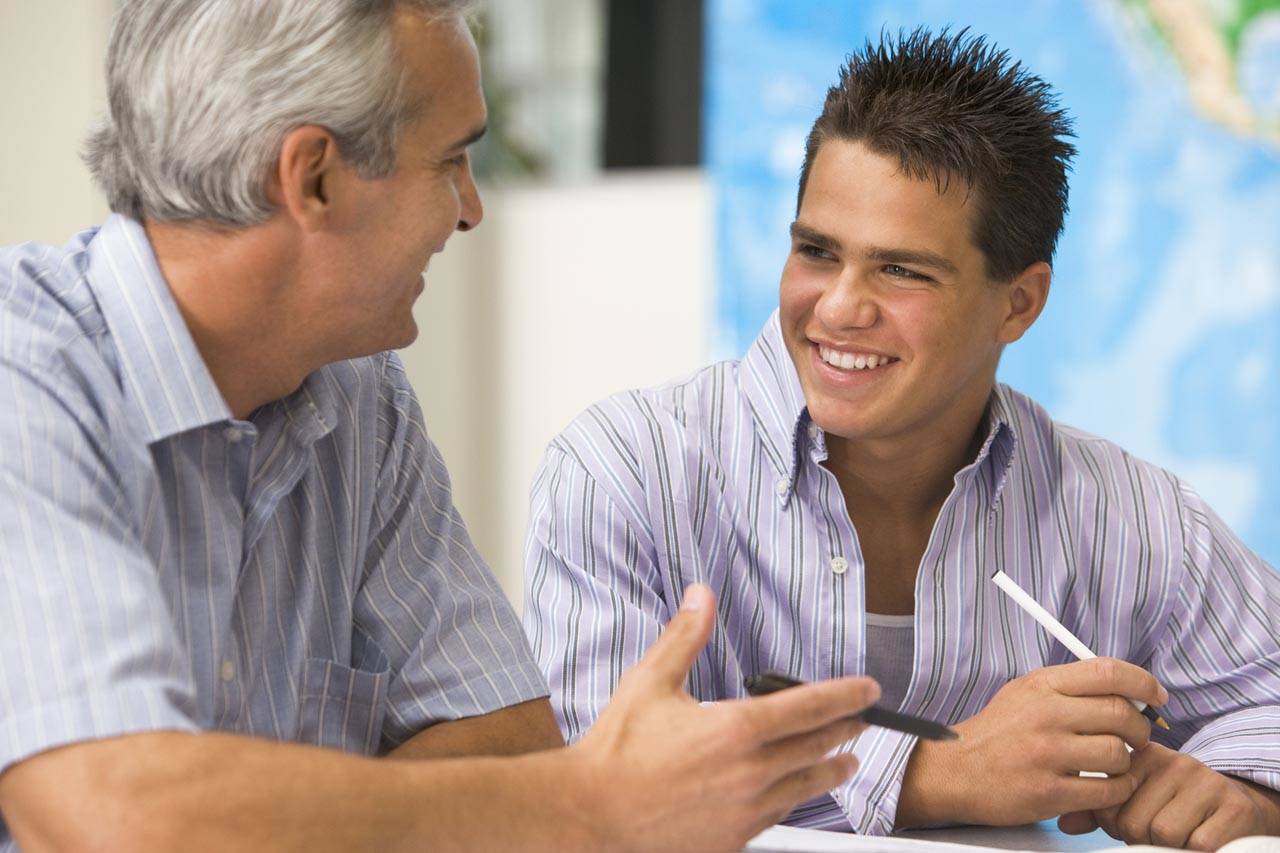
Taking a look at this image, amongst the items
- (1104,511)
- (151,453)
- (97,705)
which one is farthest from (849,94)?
(97,705)

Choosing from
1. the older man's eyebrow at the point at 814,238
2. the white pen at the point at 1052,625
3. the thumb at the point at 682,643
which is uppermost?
the older man's eyebrow at the point at 814,238

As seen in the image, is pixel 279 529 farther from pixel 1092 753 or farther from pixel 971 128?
pixel 971 128

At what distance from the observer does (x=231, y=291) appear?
46.6 inches

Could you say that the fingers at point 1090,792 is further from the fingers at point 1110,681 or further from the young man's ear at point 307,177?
the young man's ear at point 307,177

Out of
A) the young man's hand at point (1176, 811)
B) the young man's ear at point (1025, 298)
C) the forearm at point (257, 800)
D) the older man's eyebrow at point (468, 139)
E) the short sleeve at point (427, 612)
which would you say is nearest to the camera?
the forearm at point (257, 800)

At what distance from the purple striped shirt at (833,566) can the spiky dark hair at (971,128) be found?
9.1 inches

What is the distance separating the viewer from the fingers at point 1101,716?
142cm

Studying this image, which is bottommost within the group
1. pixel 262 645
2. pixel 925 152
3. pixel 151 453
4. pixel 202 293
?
pixel 262 645

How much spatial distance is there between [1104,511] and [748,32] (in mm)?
2281

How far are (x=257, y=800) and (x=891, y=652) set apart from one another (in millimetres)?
954

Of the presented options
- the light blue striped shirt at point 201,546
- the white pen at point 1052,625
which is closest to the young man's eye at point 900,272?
the white pen at point 1052,625

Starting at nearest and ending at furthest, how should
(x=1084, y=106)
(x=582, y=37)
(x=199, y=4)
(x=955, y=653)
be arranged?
(x=199, y=4) → (x=955, y=653) → (x=1084, y=106) → (x=582, y=37)

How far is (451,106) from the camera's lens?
1230mm

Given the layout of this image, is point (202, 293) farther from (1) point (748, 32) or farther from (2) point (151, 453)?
(1) point (748, 32)
